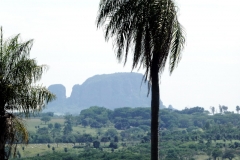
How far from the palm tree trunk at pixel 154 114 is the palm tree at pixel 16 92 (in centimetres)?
410

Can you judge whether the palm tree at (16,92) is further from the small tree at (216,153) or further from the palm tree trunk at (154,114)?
the small tree at (216,153)

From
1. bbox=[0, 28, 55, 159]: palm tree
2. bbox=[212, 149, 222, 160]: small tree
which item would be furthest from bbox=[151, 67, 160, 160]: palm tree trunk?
bbox=[212, 149, 222, 160]: small tree

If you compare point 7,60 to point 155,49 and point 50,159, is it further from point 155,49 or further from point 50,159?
point 50,159

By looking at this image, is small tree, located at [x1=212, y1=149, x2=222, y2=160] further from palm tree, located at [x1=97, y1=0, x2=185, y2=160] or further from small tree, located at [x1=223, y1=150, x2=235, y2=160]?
palm tree, located at [x1=97, y1=0, x2=185, y2=160]

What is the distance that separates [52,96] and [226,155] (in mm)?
186429

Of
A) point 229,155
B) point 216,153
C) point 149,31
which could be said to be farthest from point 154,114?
point 229,155

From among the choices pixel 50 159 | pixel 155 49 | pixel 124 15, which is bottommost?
pixel 50 159

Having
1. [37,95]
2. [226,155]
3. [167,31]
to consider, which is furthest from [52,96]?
[226,155]

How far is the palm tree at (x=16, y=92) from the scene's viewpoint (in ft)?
51.9

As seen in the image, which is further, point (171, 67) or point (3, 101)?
point (3, 101)

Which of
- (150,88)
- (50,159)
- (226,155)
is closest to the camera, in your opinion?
(150,88)

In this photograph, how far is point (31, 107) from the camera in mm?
16328

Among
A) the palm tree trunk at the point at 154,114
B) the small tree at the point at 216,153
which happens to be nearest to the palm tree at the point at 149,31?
the palm tree trunk at the point at 154,114

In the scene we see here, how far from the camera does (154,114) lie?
13.5 meters
